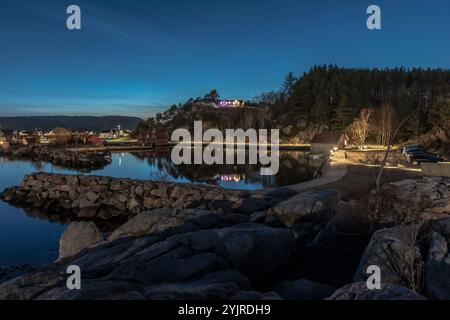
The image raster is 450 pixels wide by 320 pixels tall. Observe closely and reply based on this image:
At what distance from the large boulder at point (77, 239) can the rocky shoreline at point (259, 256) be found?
0.04 m

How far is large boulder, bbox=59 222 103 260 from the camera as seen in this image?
12594 millimetres

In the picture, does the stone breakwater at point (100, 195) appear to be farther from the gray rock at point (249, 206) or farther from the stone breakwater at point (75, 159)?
the stone breakwater at point (75, 159)

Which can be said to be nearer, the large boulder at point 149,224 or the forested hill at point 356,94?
the large boulder at point 149,224

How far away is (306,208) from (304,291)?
21.6ft

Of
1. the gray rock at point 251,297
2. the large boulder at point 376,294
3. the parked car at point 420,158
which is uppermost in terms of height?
the parked car at point 420,158

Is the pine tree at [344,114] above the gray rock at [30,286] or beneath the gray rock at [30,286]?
above

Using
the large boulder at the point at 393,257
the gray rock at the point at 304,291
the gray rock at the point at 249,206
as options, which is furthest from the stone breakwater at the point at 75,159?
the large boulder at the point at 393,257

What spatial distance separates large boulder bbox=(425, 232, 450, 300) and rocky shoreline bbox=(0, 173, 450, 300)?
2 centimetres

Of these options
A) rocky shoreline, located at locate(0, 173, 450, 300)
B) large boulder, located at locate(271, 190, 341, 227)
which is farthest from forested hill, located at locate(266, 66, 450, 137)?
rocky shoreline, located at locate(0, 173, 450, 300)

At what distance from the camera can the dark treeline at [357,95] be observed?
8794 cm

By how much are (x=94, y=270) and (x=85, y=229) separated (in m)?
5.38

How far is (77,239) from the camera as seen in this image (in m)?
12.7

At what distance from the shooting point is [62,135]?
407 ft

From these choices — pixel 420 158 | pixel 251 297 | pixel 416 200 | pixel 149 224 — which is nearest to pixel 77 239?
pixel 149 224
